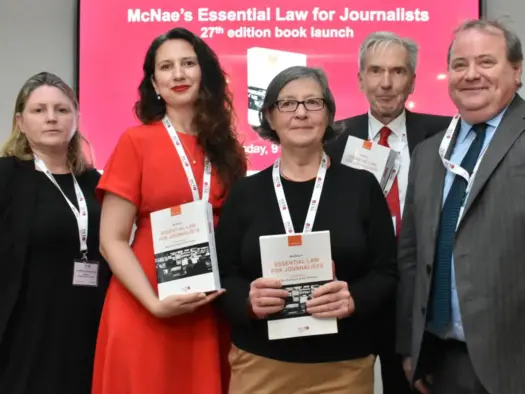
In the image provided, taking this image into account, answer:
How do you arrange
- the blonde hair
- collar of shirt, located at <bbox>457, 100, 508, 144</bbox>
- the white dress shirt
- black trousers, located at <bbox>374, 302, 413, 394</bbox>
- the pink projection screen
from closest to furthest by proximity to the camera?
collar of shirt, located at <bbox>457, 100, 508, 144</bbox>, black trousers, located at <bbox>374, 302, 413, 394</bbox>, the white dress shirt, the blonde hair, the pink projection screen

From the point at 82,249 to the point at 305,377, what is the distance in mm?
1061

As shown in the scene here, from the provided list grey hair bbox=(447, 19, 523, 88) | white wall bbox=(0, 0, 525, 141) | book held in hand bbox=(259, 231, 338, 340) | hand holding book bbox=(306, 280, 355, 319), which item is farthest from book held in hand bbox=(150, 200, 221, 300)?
white wall bbox=(0, 0, 525, 141)

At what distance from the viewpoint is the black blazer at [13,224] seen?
2297 millimetres

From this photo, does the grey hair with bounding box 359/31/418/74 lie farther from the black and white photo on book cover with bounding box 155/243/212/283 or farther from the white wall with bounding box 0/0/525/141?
the white wall with bounding box 0/0/525/141

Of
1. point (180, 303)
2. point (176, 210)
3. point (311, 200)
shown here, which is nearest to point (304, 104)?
point (311, 200)

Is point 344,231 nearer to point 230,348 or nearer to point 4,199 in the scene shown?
point 230,348

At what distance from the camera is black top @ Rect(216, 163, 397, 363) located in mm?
1892

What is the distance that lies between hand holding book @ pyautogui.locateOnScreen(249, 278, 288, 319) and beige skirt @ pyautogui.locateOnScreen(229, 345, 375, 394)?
18 centimetres

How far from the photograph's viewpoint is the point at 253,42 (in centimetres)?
364

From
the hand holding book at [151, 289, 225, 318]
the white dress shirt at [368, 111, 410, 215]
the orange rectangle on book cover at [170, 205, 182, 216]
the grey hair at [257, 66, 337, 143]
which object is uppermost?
the grey hair at [257, 66, 337, 143]

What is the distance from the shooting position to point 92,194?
259cm

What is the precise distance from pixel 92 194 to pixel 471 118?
5.05 ft

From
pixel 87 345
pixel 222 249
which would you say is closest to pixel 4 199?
pixel 87 345

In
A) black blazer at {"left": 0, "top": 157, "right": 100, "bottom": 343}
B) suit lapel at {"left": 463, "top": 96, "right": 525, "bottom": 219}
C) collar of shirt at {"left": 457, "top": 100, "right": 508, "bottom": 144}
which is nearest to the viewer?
suit lapel at {"left": 463, "top": 96, "right": 525, "bottom": 219}
